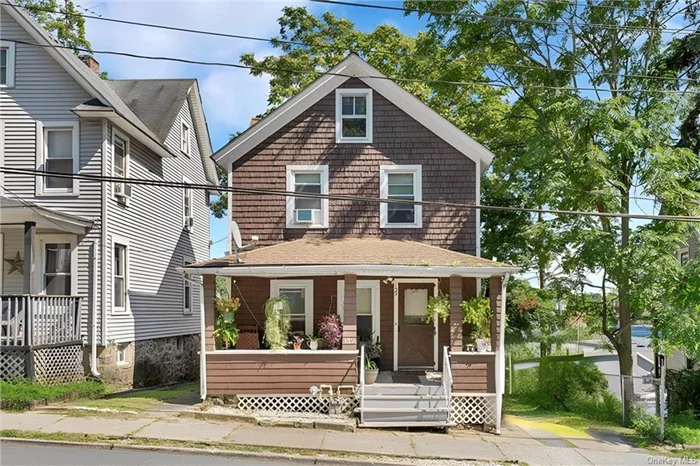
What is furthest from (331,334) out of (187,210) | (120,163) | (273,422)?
(187,210)

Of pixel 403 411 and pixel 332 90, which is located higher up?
pixel 332 90

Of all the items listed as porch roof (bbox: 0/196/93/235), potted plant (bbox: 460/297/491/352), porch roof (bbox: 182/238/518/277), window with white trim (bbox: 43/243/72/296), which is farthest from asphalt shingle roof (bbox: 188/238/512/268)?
window with white trim (bbox: 43/243/72/296)

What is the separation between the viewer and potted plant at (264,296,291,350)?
555 inches

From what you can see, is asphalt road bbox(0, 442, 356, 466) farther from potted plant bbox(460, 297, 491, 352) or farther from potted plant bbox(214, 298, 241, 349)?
potted plant bbox(460, 297, 491, 352)

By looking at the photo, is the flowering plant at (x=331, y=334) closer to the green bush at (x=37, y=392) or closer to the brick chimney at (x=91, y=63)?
the green bush at (x=37, y=392)

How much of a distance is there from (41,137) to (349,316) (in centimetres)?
920

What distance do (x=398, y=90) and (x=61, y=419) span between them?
10.8m

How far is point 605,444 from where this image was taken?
1322 cm

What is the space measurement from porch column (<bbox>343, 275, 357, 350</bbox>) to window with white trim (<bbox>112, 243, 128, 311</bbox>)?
275 inches

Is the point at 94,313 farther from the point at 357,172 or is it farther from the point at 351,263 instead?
the point at 357,172

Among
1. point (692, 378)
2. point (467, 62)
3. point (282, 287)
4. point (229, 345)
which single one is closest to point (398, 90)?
point (467, 62)

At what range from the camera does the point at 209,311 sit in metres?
14.1

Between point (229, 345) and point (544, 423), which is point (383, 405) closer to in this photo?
point (229, 345)

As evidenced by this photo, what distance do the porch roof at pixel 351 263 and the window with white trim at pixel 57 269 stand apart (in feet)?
14.9
